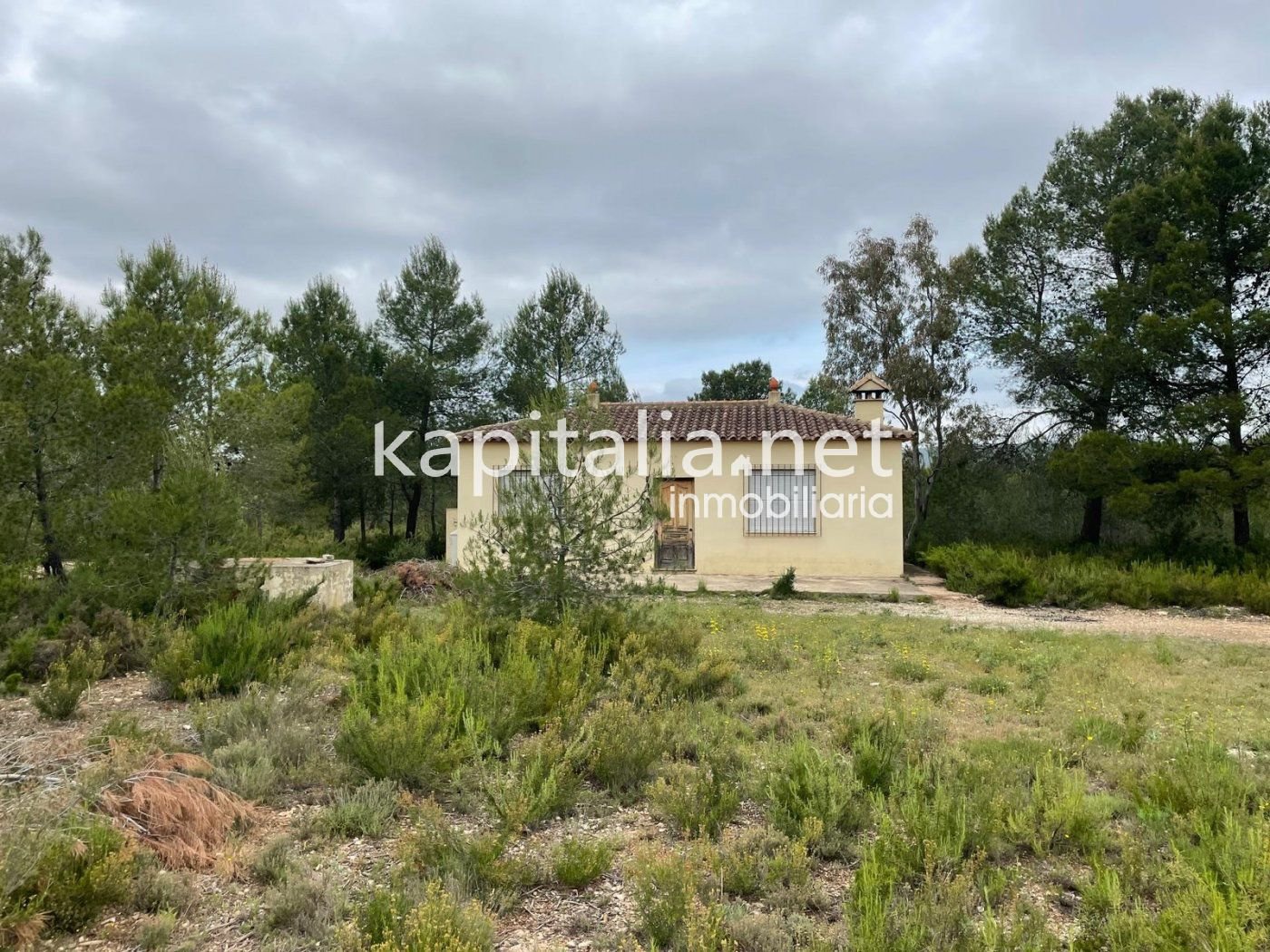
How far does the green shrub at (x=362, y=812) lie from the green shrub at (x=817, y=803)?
183 cm

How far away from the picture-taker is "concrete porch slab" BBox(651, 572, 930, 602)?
1312 centimetres

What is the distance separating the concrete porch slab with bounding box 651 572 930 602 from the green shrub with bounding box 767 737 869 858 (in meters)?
8.62

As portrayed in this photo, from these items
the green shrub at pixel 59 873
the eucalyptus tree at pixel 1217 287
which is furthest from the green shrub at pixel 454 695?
the eucalyptus tree at pixel 1217 287

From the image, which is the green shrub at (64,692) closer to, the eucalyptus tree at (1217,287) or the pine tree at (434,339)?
the eucalyptus tree at (1217,287)

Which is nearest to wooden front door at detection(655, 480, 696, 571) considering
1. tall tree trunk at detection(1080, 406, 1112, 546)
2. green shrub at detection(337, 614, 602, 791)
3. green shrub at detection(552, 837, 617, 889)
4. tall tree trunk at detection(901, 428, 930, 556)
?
tall tree trunk at detection(901, 428, 930, 556)

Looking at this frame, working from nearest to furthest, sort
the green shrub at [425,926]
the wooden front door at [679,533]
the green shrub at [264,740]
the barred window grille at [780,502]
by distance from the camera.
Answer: the green shrub at [425,926], the green shrub at [264,740], the barred window grille at [780,502], the wooden front door at [679,533]

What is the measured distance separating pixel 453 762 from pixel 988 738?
3.33 meters

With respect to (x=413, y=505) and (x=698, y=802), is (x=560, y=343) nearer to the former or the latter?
(x=413, y=505)

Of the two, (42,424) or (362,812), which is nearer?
(362,812)

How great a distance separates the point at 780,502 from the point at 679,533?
2.25 meters

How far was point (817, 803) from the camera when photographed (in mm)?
3533

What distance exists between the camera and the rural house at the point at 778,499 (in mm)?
15312

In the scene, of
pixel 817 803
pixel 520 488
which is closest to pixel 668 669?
pixel 520 488

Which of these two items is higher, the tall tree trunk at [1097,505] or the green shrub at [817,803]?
the tall tree trunk at [1097,505]
